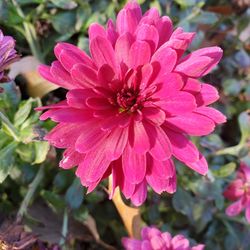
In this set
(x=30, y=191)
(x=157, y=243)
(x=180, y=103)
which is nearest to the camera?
(x=180, y=103)

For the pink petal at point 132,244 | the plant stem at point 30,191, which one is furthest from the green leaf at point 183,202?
the plant stem at point 30,191

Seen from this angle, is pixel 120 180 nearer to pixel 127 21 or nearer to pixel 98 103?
pixel 98 103

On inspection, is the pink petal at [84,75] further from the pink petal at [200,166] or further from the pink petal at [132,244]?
the pink petal at [132,244]

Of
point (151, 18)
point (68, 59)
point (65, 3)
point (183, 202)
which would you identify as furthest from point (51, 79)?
point (183, 202)

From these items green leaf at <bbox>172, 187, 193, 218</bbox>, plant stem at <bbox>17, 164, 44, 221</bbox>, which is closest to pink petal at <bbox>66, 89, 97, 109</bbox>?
plant stem at <bbox>17, 164, 44, 221</bbox>

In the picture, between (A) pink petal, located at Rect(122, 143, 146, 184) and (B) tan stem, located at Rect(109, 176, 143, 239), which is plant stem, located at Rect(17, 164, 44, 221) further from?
(A) pink petal, located at Rect(122, 143, 146, 184)

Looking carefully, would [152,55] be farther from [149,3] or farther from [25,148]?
[149,3]
